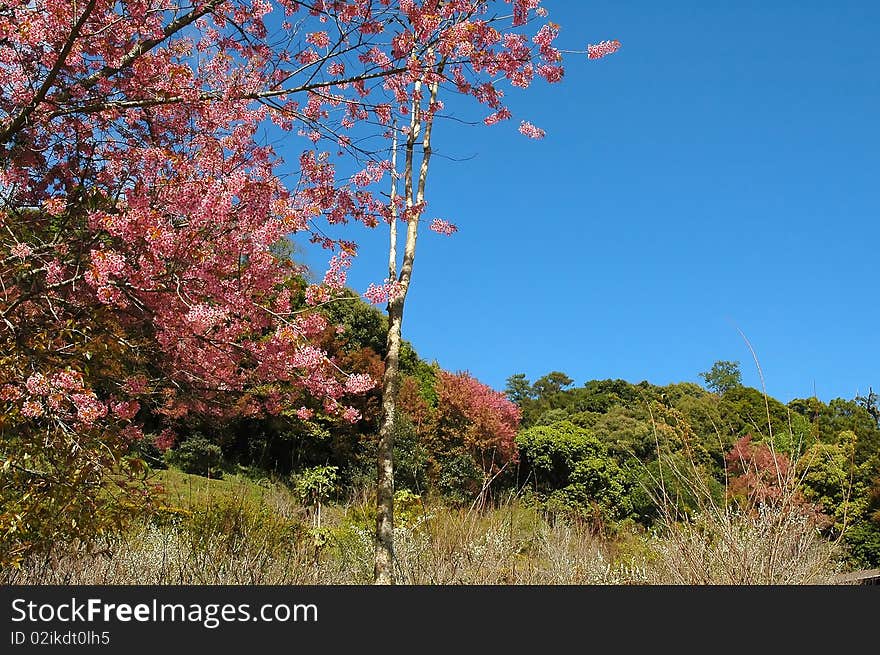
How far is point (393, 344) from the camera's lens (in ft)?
22.2

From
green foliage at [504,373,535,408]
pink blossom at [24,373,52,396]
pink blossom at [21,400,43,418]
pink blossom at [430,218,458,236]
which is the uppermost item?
green foliage at [504,373,535,408]

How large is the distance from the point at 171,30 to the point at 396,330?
342cm

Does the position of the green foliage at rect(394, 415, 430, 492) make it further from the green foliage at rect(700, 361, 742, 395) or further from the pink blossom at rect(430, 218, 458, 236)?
the green foliage at rect(700, 361, 742, 395)

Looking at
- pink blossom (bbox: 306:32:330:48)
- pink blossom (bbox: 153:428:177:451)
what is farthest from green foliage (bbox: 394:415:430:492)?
pink blossom (bbox: 306:32:330:48)

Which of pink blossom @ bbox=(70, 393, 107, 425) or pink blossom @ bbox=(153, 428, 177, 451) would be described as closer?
pink blossom @ bbox=(70, 393, 107, 425)

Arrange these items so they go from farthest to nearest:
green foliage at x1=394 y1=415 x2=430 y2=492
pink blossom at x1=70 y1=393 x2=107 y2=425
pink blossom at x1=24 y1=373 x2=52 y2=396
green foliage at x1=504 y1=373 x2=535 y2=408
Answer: green foliage at x1=504 y1=373 x2=535 y2=408, green foliage at x1=394 y1=415 x2=430 y2=492, pink blossom at x1=70 y1=393 x2=107 y2=425, pink blossom at x1=24 y1=373 x2=52 y2=396

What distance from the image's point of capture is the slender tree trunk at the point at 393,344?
598cm

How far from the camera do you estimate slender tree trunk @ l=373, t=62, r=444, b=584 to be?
19.6 feet

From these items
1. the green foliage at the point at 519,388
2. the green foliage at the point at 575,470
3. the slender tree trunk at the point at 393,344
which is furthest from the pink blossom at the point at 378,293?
the green foliage at the point at 519,388

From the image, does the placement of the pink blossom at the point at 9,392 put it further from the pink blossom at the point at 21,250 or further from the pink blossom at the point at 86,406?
the pink blossom at the point at 21,250

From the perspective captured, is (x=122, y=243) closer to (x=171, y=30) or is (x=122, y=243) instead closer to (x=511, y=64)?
(x=171, y=30)

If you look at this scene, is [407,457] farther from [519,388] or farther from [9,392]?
[519,388]

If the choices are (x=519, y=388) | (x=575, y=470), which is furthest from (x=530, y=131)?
(x=519, y=388)

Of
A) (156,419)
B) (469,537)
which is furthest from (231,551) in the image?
(156,419)
